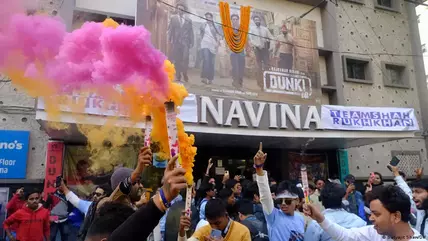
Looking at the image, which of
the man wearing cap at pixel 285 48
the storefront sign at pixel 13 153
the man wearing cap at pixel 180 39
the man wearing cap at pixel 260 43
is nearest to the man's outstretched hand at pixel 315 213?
the man wearing cap at pixel 180 39

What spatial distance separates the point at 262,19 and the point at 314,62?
2.68 metres

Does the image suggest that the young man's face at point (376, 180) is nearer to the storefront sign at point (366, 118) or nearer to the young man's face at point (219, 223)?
the young man's face at point (219, 223)

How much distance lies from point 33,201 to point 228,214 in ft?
14.6

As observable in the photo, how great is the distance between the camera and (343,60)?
14695 mm

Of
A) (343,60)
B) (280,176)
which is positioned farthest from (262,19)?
(280,176)

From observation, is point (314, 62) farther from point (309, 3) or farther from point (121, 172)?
point (121, 172)

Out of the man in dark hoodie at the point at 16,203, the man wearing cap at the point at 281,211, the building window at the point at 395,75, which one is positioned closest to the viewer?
the man wearing cap at the point at 281,211

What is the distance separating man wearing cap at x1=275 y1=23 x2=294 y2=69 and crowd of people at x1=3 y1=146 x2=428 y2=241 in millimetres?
6504

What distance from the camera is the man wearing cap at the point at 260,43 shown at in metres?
12.7

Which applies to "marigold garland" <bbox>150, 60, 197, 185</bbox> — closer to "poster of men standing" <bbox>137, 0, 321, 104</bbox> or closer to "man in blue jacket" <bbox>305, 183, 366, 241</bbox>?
"man in blue jacket" <bbox>305, 183, 366, 241</bbox>

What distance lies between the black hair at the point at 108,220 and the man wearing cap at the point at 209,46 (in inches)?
373

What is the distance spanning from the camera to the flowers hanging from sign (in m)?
12.3

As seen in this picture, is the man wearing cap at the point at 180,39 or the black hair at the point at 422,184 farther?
the man wearing cap at the point at 180,39

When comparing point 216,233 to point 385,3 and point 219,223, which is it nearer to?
point 219,223
